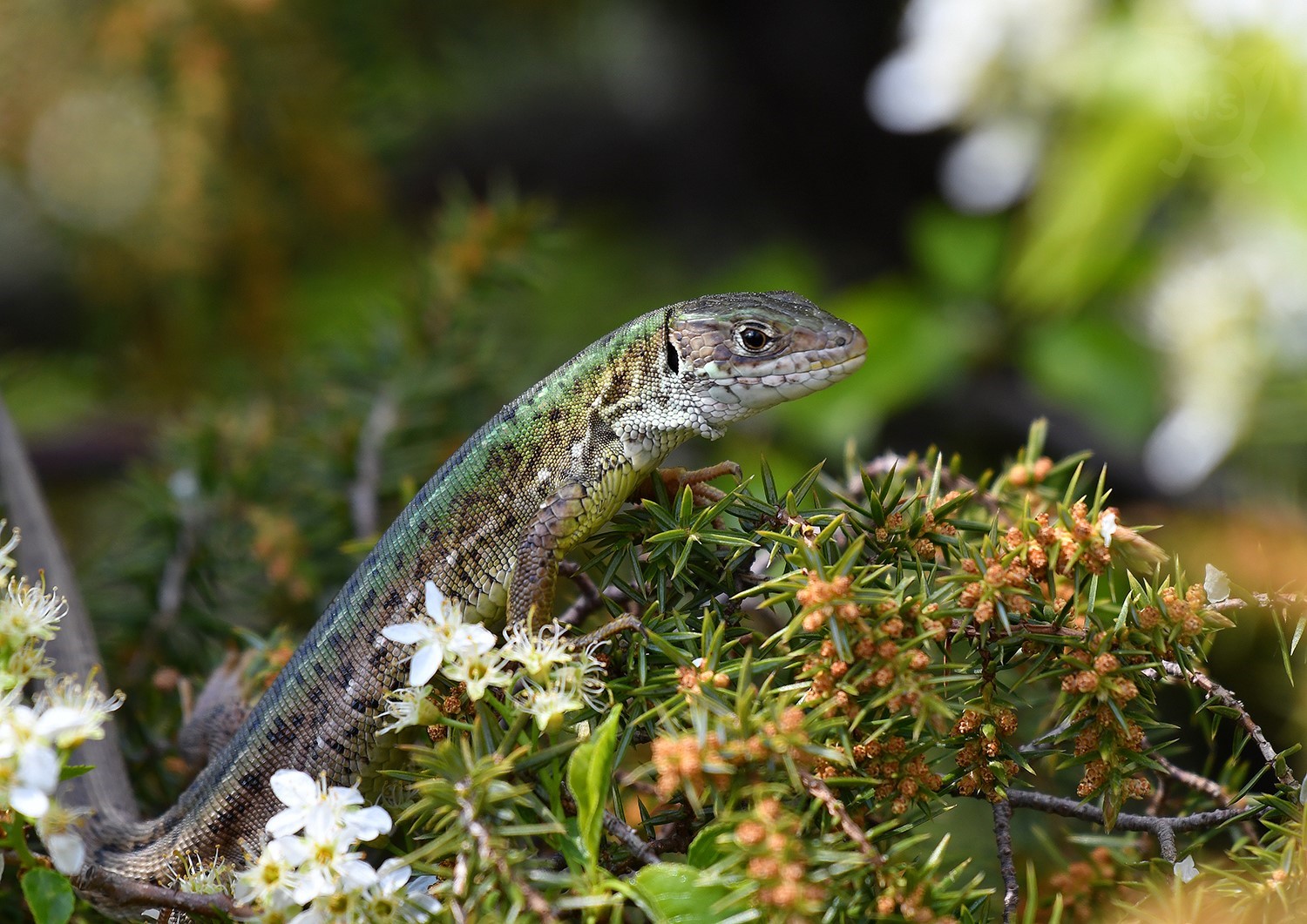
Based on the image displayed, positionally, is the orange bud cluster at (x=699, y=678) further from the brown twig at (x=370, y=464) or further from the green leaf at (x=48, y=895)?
the brown twig at (x=370, y=464)

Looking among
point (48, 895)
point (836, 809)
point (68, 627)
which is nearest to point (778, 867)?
point (836, 809)

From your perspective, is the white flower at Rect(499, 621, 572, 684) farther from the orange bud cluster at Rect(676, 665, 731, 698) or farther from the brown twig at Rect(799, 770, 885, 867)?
the brown twig at Rect(799, 770, 885, 867)

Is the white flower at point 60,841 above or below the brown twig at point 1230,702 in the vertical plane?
above

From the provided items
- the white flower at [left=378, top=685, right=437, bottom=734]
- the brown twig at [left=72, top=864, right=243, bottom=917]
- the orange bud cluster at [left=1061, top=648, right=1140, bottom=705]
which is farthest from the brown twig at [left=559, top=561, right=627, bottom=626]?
the orange bud cluster at [left=1061, top=648, right=1140, bottom=705]

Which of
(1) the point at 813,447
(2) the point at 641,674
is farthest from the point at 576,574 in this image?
(1) the point at 813,447

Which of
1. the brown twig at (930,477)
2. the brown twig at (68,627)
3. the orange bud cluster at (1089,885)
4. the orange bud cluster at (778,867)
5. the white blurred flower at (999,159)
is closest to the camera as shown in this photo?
the orange bud cluster at (778,867)

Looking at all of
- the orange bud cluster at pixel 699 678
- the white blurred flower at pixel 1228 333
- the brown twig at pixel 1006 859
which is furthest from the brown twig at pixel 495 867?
the white blurred flower at pixel 1228 333

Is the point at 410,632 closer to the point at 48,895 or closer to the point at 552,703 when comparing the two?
the point at 552,703

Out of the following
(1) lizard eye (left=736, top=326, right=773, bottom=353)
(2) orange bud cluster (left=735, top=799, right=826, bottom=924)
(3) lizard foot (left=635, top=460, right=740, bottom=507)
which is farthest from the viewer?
(1) lizard eye (left=736, top=326, right=773, bottom=353)

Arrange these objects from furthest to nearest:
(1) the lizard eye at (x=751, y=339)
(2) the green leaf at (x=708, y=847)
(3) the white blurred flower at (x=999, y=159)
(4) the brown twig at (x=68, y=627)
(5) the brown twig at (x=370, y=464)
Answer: (3) the white blurred flower at (x=999, y=159) < (5) the brown twig at (x=370, y=464) < (4) the brown twig at (x=68, y=627) < (1) the lizard eye at (x=751, y=339) < (2) the green leaf at (x=708, y=847)
